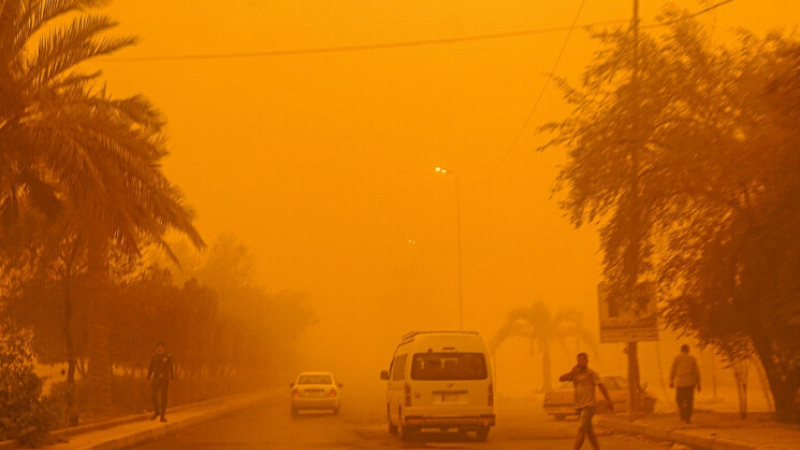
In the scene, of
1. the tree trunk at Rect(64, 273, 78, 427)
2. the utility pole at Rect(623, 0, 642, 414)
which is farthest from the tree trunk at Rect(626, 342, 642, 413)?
the tree trunk at Rect(64, 273, 78, 427)

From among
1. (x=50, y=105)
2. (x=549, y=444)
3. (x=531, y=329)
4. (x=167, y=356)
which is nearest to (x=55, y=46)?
(x=50, y=105)

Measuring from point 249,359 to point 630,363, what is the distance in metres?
44.1

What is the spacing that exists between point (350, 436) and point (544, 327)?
3655 centimetres

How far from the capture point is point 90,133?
22.2 meters

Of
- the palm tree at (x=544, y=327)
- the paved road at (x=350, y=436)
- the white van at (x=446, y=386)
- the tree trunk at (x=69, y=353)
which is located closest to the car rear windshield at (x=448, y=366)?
the white van at (x=446, y=386)

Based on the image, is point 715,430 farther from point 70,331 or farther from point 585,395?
point 70,331

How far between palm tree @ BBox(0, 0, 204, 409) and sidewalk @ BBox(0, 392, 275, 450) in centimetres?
408

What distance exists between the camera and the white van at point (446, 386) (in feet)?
77.7

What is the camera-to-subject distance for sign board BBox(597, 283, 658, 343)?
27.0 metres

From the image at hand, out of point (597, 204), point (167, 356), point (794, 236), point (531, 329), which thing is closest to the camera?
point (794, 236)

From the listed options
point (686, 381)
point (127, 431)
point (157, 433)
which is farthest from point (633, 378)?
point (127, 431)

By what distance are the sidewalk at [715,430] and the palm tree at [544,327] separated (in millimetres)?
30997

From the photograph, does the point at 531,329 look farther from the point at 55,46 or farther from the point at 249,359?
the point at 55,46

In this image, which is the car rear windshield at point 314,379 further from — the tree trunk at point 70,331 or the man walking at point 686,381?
the man walking at point 686,381
